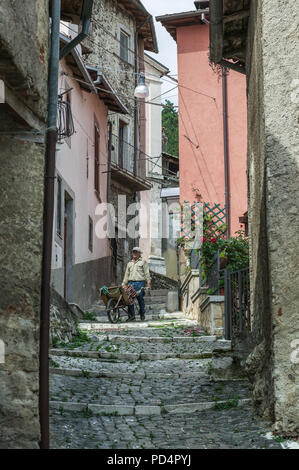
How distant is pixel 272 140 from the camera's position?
19.5 ft

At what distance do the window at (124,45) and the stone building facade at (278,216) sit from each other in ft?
67.5

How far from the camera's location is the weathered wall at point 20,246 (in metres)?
5.00

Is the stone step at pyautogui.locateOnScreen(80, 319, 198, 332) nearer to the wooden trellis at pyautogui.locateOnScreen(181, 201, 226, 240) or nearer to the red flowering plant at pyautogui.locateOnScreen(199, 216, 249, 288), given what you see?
the red flowering plant at pyautogui.locateOnScreen(199, 216, 249, 288)

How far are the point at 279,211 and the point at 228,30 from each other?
3310mm

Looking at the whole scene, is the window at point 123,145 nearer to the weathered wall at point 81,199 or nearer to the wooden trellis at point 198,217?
the weathered wall at point 81,199

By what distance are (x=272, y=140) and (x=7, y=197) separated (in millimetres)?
2125

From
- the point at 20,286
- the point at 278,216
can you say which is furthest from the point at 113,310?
the point at 20,286

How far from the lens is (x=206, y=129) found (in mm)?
20188

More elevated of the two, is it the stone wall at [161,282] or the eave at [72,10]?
the eave at [72,10]

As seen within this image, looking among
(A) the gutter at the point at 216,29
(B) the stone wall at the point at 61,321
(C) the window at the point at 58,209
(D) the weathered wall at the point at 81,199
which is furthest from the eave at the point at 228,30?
(C) the window at the point at 58,209

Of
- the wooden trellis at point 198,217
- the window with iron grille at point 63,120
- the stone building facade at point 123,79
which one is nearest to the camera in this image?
the window with iron grille at point 63,120

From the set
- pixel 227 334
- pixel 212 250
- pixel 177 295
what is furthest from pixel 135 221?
pixel 227 334

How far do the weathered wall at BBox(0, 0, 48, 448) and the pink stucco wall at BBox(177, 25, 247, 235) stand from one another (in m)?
14.1

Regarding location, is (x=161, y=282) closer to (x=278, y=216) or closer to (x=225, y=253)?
(x=225, y=253)
